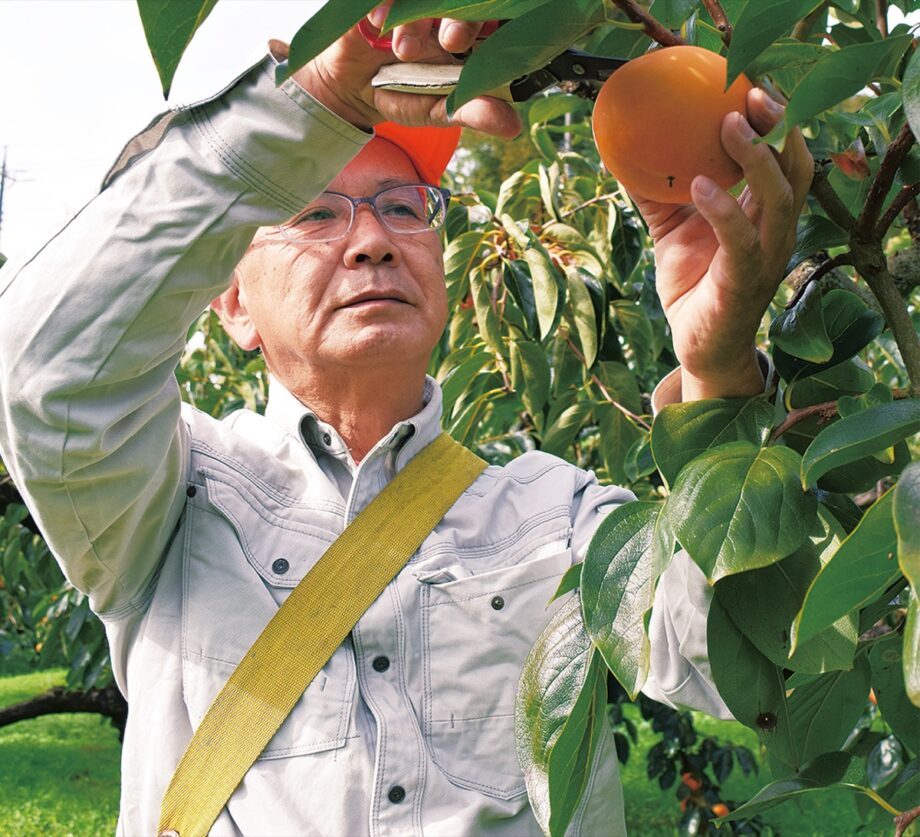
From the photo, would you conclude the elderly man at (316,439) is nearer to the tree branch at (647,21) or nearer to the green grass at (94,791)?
the tree branch at (647,21)

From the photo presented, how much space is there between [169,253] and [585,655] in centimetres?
55

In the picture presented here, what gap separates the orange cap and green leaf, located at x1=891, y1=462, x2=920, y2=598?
117 centimetres

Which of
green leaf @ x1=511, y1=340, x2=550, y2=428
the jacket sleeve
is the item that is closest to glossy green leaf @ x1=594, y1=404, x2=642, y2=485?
green leaf @ x1=511, y1=340, x2=550, y2=428

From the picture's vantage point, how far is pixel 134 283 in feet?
3.50

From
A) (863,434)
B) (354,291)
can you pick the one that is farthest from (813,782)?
(354,291)

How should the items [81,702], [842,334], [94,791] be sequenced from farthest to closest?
[94,791]
[81,702]
[842,334]

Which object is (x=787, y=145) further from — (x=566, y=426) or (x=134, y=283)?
(x=566, y=426)

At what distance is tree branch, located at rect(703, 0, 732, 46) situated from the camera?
73 cm

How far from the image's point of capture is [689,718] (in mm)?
4129

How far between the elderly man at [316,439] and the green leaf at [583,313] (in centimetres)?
53

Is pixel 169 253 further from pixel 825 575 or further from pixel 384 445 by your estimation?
pixel 825 575

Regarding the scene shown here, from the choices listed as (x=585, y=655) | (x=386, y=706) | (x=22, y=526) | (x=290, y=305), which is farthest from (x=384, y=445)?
(x=22, y=526)

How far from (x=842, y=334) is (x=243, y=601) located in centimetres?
82

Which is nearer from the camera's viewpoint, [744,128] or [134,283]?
[744,128]
